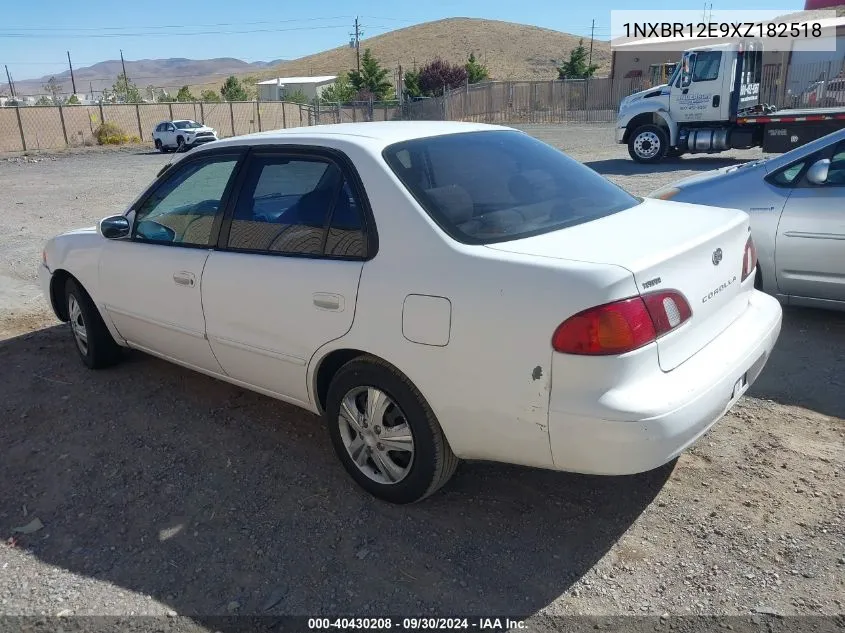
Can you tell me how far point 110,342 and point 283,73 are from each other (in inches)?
5390

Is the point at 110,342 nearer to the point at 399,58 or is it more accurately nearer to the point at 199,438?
the point at 199,438

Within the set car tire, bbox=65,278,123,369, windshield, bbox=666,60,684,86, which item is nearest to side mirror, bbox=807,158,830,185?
car tire, bbox=65,278,123,369

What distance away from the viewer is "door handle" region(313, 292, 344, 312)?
10.4 ft

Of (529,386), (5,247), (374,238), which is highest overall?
(374,238)

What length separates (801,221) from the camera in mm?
5121

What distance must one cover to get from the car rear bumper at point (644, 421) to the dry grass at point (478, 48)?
96.0m

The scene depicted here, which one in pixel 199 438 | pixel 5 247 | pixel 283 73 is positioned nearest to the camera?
pixel 199 438

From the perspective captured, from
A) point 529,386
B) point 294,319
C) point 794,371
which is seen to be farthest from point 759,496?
point 294,319

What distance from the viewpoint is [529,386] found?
263cm

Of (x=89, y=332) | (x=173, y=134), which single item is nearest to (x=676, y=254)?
(x=89, y=332)

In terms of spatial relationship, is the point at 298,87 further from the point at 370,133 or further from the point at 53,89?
the point at 370,133

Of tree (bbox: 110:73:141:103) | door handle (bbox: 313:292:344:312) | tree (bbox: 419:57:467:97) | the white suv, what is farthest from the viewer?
tree (bbox: 110:73:141:103)

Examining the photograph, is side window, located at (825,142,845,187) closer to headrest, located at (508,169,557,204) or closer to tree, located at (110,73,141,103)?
headrest, located at (508,169,557,204)

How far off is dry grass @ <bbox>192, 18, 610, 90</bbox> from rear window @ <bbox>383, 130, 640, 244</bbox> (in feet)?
311
